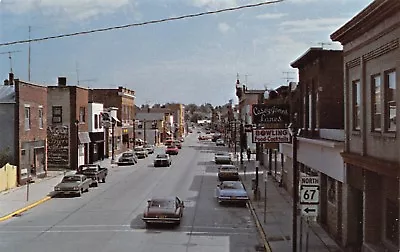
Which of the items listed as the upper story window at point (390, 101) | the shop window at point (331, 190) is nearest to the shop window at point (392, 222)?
the upper story window at point (390, 101)

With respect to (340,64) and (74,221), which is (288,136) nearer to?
(340,64)

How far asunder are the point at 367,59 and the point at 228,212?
1347 centimetres

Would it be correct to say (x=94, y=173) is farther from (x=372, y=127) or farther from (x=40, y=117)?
(x=372, y=127)

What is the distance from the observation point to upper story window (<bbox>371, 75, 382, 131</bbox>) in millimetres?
15508

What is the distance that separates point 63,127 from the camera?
176 ft

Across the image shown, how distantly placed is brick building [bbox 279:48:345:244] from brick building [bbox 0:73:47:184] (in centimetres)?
1851

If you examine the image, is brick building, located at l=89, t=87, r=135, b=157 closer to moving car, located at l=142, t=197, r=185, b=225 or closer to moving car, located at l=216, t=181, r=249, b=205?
moving car, located at l=216, t=181, r=249, b=205

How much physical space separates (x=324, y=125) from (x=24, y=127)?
22.3 metres

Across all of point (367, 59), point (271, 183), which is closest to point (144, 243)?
point (367, 59)

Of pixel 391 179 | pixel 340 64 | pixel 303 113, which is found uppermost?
pixel 340 64

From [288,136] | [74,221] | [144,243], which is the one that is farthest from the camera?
[74,221]

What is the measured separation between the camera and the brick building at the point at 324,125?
830 inches

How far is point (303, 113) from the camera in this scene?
97.8 ft

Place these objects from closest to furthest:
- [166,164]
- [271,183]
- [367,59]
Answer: [367,59] < [271,183] < [166,164]
